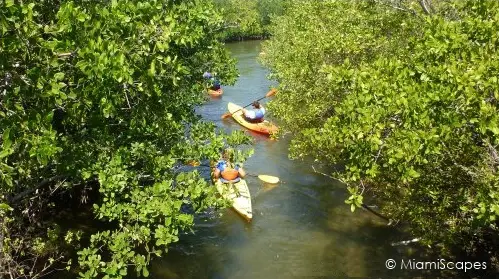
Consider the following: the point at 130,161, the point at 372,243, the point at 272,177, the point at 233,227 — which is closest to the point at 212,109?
the point at 272,177

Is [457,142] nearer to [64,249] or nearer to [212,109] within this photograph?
[64,249]

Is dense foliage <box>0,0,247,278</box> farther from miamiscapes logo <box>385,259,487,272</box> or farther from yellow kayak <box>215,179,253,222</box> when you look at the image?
miamiscapes logo <box>385,259,487,272</box>

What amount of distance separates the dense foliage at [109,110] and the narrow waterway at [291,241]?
15.0 feet

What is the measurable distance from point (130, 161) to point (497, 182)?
555 cm

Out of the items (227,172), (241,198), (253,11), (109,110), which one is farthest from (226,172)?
(253,11)

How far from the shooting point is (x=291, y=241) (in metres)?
13.6

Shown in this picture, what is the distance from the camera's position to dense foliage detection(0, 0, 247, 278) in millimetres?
4957

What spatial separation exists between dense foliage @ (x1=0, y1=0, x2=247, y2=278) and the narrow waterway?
4.57 meters

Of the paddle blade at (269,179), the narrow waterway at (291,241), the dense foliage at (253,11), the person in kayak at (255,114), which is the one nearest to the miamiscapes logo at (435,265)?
the narrow waterway at (291,241)

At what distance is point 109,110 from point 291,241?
31.0 feet

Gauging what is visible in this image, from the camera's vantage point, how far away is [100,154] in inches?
265

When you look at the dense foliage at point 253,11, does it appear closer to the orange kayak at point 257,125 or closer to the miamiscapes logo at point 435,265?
the orange kayak at point 257,125

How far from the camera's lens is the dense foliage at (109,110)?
4957 millimetres

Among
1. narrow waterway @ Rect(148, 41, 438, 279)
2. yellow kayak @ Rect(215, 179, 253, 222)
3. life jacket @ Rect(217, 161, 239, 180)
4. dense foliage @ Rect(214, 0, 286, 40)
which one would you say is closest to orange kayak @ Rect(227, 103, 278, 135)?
narrow waterway @ Rect(148, 41, 438, 279)
